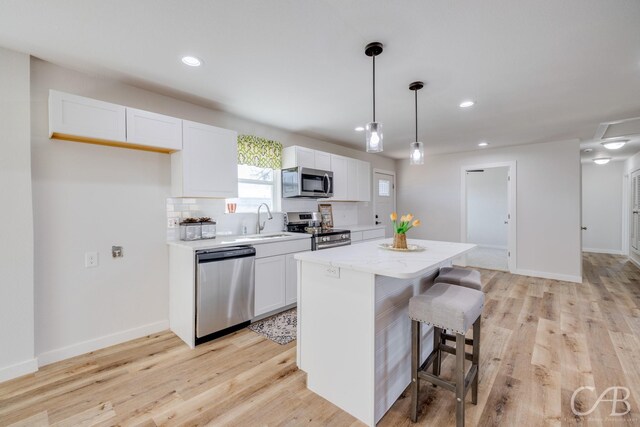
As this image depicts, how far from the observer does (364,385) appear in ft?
5.42

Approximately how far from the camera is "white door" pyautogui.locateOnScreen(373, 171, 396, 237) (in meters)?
6.05

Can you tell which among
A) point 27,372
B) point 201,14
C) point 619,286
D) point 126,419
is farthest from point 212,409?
point 619,286

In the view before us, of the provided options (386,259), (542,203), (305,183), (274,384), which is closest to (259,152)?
(305,183)

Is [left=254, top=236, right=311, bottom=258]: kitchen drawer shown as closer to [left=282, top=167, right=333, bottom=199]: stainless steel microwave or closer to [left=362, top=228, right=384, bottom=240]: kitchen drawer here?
[left=282, top=167, right=333, bottom=199]: stainless steel microwave

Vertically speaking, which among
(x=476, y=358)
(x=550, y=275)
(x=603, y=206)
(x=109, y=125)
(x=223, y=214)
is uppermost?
(x=109, y=125)

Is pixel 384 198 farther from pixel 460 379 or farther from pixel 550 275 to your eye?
pixel 460 379

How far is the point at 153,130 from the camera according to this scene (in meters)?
2.57

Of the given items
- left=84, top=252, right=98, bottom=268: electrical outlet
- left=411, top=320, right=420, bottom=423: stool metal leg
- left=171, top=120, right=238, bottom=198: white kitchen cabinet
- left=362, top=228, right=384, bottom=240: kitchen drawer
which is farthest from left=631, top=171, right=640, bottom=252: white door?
left=84, top=252, right=98, bottom=268: electrical outlet

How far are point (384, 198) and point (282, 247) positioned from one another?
3.69 metres

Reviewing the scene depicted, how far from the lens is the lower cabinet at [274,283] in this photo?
3.07 meters

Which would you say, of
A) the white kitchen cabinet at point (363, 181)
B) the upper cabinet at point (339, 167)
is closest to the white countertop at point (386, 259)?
the upper cabinet at point (339, 167)

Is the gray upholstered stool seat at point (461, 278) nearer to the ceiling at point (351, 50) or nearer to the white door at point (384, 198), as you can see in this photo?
the ceiling at point (351, 50)

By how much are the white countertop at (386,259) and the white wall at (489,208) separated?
21.0ft

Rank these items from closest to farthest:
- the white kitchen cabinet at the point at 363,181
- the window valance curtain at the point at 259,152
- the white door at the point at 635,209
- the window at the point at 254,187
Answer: the window valance curtain at the point at 259,152, the window at the point at 254,187, the white kitchen cabinet at the point at 363,181, the white door at the point at 635,209
